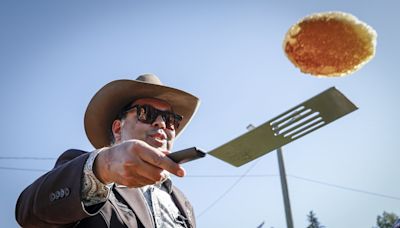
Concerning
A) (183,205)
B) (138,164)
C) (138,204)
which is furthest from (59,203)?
(183,205)

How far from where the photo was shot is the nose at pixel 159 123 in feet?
9.53

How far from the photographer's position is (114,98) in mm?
3266

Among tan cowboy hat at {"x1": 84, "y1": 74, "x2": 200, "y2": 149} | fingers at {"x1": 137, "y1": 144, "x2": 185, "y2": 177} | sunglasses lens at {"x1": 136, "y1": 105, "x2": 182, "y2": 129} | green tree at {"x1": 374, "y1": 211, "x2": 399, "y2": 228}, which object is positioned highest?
green tree at {"x1": 374, "y1": 211, "x2": 399, "y2": 228}

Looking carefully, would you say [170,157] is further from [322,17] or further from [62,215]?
[322,17]

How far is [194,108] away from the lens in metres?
3.82

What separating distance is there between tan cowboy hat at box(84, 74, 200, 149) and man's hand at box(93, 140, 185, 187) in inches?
71.0

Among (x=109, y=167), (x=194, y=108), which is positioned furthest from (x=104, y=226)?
(x=194, y=108)

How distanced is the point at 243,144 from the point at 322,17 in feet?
2.77

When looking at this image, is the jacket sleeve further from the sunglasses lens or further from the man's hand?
the sunglasses lens

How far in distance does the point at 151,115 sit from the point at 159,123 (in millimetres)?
112

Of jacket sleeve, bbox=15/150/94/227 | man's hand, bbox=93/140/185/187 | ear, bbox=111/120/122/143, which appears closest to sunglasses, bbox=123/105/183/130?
ear, bbox=111/120/122/143

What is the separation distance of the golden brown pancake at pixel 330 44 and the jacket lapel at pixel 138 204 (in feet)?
4.13

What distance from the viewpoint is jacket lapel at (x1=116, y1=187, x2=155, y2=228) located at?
232 centimetres

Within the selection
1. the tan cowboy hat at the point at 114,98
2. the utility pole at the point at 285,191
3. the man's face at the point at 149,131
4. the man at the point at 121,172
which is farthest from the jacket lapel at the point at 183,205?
the utility pole at the point at 285,191
